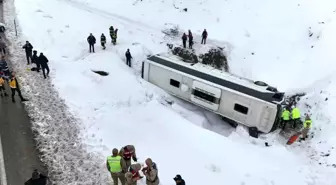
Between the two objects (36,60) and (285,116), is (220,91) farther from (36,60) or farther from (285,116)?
(36,60)

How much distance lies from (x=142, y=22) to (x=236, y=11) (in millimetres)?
7720

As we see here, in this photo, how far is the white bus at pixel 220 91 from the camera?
1702 centimetres

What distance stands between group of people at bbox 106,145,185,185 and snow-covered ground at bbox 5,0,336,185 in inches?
Result: 48.9

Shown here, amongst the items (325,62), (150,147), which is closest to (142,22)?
(325,62)

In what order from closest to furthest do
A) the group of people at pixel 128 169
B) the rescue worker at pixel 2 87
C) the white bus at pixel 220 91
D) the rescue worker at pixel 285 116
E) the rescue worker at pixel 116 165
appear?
1. the group of people at pixel 128 169
2. the rescue worker at pixel 116 165
3. the rescue worker at pixel 2 87
4. the rescue worker at pixel 285 116
5. the white bus at pixel 220 91

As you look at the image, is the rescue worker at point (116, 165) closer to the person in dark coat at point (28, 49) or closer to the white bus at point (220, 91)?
the white bus at point (220, 91)

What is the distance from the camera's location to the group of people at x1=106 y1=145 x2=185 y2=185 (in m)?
9.95

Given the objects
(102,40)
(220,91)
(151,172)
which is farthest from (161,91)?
(151,172)

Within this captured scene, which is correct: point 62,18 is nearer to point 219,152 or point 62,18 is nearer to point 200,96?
point 200,96

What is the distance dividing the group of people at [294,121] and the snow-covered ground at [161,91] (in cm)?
70

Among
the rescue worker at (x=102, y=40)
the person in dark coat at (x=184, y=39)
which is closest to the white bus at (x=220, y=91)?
the rescue worker at (x=102, y=40)

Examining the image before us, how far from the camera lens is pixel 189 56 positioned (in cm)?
2441

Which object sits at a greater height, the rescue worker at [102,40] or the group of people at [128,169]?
the rescue worker at [102,40]

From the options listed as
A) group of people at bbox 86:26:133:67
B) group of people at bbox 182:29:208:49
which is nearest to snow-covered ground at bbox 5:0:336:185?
group of people at bbox 86:26:133:67
